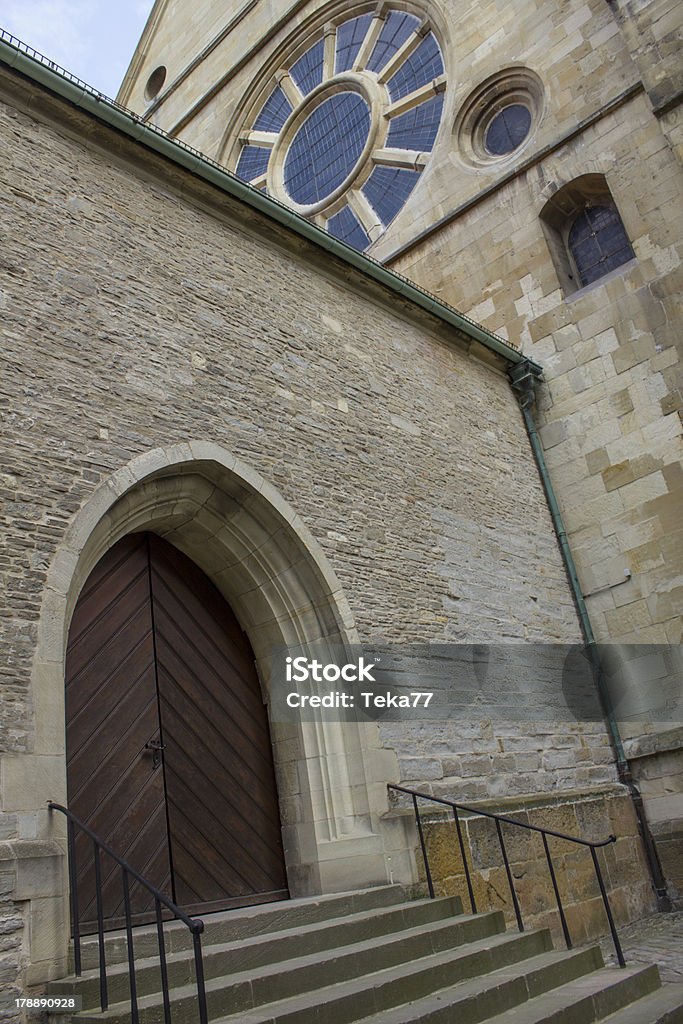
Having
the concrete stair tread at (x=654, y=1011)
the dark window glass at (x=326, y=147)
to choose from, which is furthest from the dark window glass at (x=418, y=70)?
the concrete stair tread at (x=654, y=1011)

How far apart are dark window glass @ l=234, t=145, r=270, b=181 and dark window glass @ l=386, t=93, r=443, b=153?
264cm

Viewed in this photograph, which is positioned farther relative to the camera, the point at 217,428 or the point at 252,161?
the point at 252,161

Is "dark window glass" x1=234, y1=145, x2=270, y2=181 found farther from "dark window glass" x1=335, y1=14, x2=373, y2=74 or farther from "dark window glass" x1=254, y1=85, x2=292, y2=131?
"dark window glass" x1=335, y1=14, x2=373, y2=74

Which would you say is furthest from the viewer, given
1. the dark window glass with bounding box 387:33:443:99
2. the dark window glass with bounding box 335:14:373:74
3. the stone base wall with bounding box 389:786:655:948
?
the dark window glass with bounding box 335:14:373:74

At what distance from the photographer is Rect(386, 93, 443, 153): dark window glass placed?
1315 cm

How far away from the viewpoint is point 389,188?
13422 mm

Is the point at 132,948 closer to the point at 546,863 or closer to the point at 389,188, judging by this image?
the point at 546,863

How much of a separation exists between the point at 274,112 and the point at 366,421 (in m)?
10.3

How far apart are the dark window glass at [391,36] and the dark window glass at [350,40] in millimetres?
322

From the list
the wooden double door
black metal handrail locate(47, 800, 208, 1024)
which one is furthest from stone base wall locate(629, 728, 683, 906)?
black metal handrail locate(47, 800, 208, 1024)

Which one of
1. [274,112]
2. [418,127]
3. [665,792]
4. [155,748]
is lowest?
[665,792]

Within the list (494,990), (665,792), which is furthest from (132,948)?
(665,792)

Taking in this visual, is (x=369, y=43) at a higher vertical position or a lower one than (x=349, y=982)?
higher

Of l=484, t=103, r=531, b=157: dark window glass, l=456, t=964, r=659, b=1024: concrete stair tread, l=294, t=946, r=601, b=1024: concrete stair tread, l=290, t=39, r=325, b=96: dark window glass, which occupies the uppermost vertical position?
l=290, t=39, r=325, b=96: dark window glass
